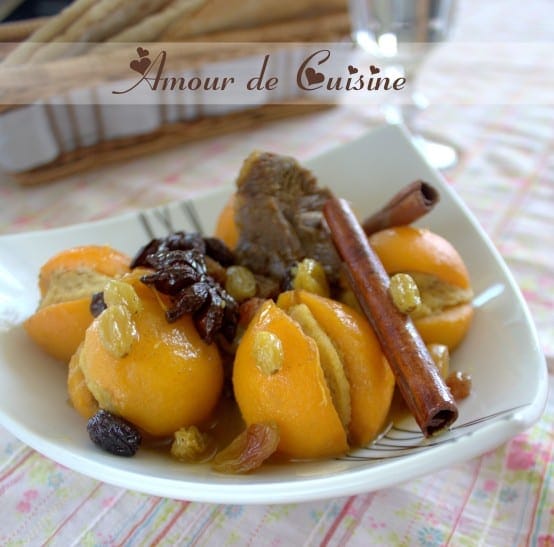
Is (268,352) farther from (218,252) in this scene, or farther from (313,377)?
(218,252)

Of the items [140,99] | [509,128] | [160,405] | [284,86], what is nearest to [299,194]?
[160,405]

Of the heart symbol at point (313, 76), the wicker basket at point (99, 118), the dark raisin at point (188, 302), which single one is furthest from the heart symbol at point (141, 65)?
the dark raisin at point (188, 302)

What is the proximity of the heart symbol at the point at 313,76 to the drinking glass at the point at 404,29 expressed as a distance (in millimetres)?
152

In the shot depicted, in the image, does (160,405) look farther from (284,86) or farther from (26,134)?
(284,86)

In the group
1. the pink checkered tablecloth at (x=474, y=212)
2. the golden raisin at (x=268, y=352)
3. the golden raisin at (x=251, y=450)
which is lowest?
the pink checkered tablecloth at (x=474, y=212)

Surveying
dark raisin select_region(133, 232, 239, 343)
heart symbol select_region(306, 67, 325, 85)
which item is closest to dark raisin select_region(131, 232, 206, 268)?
dark raisin select_region(133, 232, 239, 343)

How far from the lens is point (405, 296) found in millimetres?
933

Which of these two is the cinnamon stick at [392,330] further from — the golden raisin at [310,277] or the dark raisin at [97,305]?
the dark raisin at [97,305]

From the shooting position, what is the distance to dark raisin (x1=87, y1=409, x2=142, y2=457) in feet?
2.83

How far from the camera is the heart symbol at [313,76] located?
2.02m

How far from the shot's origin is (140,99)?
1823 millimetres

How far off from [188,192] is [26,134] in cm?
45

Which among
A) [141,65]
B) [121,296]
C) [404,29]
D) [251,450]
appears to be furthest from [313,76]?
[251,450]

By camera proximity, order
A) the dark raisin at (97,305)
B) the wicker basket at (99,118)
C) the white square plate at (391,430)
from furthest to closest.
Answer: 1. the wicker basket at (99,118)
2. the dark raisin at (97,305)
3. the white square plate at (391,430)
